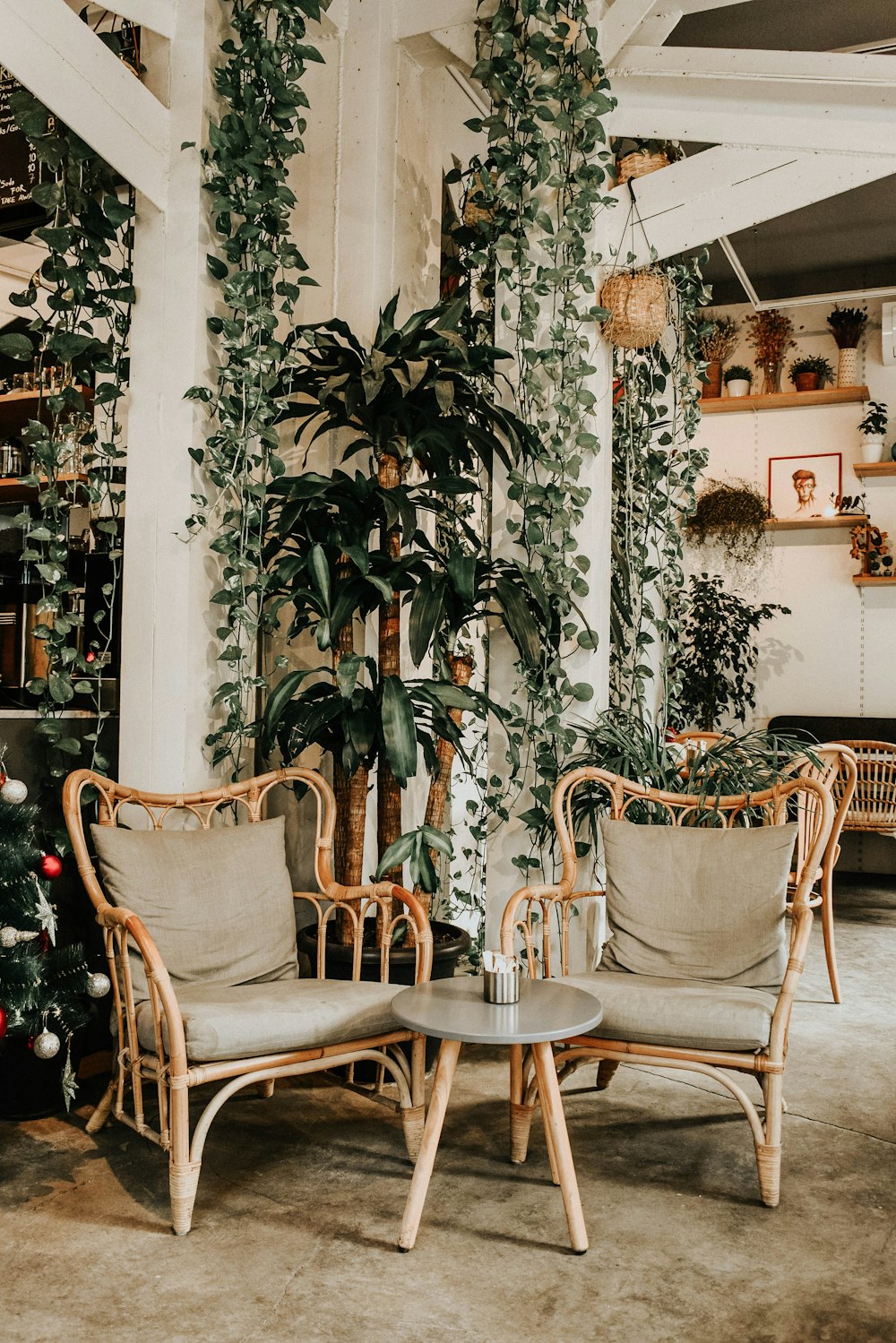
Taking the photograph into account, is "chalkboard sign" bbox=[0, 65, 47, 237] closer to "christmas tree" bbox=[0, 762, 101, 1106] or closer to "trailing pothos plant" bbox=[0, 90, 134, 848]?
"trailing pothos plant" bbox=[0, 90, 134, 848]

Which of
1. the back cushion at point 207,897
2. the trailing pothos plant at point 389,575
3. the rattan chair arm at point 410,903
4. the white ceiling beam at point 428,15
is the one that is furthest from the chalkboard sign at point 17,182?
the rattan chair arm at point 410,903

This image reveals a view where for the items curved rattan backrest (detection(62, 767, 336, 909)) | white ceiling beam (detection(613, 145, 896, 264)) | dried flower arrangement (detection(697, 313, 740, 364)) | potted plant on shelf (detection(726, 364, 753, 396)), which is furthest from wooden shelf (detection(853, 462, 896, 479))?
curved rattan backrest (detection(62, 767, 336, 909))

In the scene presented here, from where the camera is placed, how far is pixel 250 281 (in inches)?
125

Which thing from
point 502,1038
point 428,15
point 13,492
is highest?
point 428,15

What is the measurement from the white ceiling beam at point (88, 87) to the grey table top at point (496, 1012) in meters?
2.30

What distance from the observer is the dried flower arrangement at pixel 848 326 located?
7.01m

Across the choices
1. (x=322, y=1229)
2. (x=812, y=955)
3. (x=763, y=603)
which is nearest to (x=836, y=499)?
(x=763, y=603)

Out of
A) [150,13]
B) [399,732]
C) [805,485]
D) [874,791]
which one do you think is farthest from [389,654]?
[805,485]

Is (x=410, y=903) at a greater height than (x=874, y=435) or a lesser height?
lesser

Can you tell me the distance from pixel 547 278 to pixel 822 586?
4221mm

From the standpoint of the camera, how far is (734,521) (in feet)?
23.1

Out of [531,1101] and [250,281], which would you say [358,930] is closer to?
[531,1101]

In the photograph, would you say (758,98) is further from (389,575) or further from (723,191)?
(389,575)

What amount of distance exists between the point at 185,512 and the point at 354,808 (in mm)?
979
